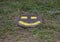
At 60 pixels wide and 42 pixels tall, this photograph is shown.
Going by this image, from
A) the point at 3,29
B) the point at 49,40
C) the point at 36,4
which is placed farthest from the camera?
the point at 36,4

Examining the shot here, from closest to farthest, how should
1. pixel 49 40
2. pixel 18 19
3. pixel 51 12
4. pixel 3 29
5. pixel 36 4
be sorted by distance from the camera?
pixel 49 40, pixel 3 29, pixel 18 19, pixel 51 12, pixel 36 4

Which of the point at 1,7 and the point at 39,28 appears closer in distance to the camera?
the point at 39,28

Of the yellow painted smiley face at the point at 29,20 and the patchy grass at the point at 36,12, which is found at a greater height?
the yellow painted smiley face at the point at 29,20

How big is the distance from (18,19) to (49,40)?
1126 mm

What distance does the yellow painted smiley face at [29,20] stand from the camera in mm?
4219

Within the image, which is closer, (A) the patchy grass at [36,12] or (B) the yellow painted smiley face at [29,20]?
(A) the patchy grass at [36,12]

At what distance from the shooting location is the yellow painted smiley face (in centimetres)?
422

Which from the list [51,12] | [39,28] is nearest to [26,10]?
[51,12]

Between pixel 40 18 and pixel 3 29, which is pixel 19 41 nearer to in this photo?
pixel 3 29

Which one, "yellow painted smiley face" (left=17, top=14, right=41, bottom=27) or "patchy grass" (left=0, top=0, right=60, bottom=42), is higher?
"yellow painted smiley face" (left=17, top=14, right=41, bottom=27)

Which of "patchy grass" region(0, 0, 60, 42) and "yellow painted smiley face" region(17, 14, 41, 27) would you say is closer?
"patchy grass" region(0, 0, 60, 42)

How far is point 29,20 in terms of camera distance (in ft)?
14.4

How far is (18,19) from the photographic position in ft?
14.7

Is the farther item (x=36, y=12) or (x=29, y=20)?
(x=36, y=12)
